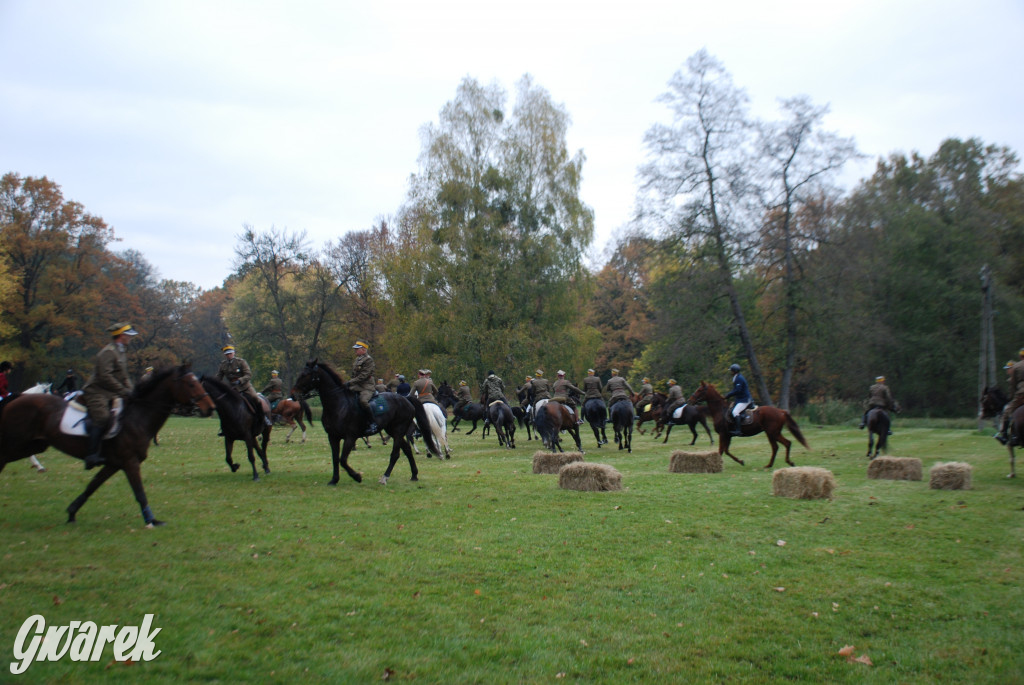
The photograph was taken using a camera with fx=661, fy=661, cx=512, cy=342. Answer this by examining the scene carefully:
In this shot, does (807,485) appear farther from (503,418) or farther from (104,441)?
(503,418)

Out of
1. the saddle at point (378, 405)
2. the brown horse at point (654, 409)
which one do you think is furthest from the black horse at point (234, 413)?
the brown horse at point (654, 409)

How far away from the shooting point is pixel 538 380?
21.1m

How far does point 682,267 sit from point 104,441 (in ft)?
105

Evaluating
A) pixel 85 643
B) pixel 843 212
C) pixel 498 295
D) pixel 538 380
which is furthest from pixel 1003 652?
pixel 843 212

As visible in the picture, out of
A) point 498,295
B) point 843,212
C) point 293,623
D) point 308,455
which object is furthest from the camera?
point 843,212

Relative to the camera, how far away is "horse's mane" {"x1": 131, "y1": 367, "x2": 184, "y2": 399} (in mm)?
8771

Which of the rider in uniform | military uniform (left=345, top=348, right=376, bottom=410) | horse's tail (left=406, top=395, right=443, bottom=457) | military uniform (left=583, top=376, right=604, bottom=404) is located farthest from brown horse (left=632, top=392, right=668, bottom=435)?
the rider in uniform

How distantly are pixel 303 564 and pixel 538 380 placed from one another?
14567mm

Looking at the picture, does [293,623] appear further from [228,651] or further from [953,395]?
[953,395]

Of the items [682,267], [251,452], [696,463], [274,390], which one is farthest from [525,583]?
[682,267]

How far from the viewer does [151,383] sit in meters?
8.83

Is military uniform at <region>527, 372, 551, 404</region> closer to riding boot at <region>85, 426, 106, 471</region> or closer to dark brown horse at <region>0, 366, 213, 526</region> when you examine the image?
dark brown horse at <region>0, 366, 213, 526</region>

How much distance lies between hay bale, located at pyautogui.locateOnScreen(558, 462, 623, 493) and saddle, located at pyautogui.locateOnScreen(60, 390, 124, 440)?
7204 mm

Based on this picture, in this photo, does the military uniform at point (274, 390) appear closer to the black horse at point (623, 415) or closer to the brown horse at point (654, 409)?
the black horse at point (623, 415)
